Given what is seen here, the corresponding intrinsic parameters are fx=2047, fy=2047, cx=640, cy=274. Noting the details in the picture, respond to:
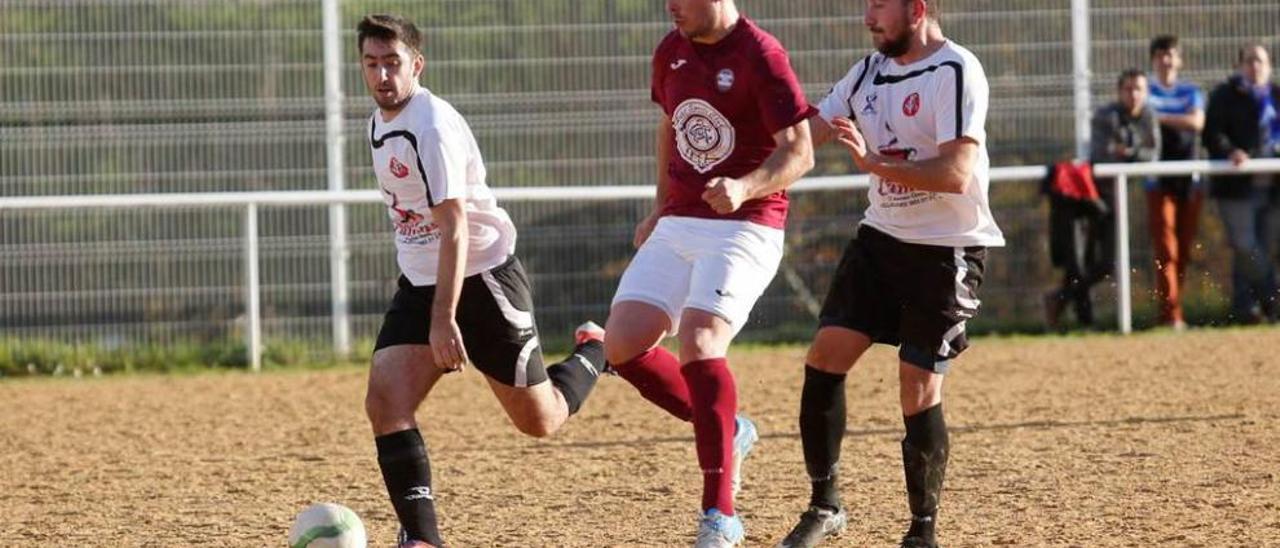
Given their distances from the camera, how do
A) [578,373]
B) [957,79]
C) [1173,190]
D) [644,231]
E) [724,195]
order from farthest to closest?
[1173,190] < [578,373] < [644,231] < [957,79] < [724,195]

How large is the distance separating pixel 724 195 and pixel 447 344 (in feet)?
3.17

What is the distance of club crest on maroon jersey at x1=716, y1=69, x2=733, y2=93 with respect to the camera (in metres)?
6.35

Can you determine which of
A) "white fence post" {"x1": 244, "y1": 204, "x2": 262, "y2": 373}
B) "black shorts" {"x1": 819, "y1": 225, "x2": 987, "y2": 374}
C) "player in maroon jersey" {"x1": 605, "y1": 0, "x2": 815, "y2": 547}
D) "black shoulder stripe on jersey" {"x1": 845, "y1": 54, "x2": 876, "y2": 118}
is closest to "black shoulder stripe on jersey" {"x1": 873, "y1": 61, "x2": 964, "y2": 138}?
"black shoulder stripe on jersey" {"x1": 845, "y1": 54, "x2": 876, "y2": 118}

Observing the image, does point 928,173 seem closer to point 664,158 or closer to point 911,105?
point 911,105

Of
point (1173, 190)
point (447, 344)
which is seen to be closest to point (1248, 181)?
point (1173, 190)

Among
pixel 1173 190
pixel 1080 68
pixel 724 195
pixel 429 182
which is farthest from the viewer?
pixel 1080 68

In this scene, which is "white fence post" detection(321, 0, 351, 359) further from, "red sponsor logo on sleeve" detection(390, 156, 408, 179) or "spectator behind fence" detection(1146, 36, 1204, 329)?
"red sponsor logo on sleeve" detection(390, 156, 408, 179)

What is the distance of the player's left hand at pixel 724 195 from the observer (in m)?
5.96

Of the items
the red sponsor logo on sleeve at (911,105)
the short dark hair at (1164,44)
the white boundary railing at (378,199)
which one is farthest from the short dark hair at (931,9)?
the short dark hair at (1164,44)

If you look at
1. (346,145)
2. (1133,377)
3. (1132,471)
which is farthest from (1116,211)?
(1132,471)

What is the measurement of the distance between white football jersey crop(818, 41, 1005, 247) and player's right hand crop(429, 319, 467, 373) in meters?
1.35

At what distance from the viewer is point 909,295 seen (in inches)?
251

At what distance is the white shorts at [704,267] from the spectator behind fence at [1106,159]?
8.45 metres

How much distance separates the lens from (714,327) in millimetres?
6262
